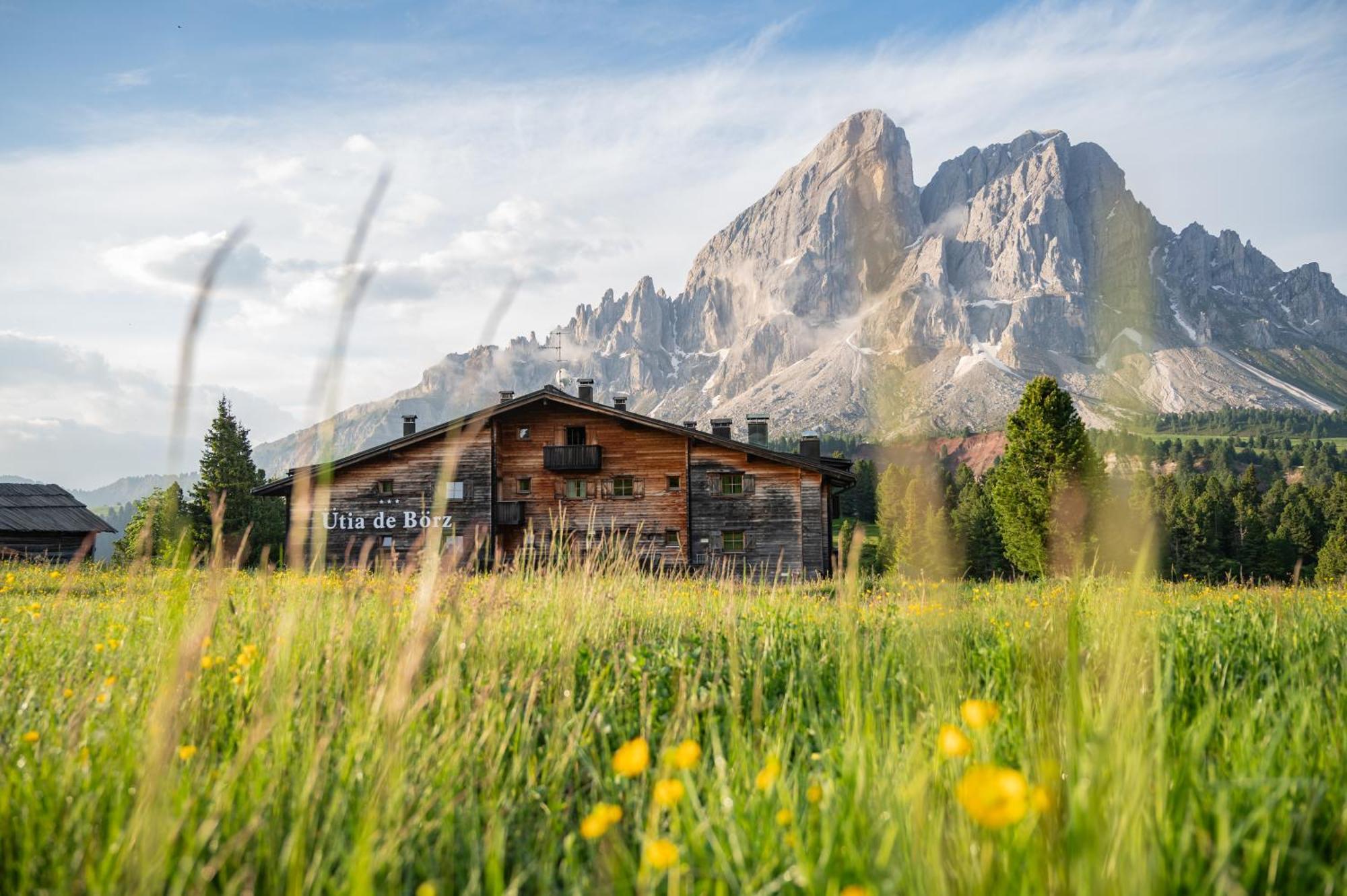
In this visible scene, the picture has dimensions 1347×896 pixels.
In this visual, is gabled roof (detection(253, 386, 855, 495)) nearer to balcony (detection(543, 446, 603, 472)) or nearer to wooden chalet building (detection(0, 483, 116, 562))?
balcony (detection(543, 446, 603, 472))

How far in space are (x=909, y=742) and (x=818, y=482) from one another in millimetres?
27865

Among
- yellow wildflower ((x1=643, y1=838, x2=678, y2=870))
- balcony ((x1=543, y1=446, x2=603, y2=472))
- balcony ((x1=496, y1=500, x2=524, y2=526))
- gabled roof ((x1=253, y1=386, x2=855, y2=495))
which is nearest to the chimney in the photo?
gabled roof ((x1=253, y1=386, x2=855, y2=495))

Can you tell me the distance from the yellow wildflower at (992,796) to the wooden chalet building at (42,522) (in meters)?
41.3

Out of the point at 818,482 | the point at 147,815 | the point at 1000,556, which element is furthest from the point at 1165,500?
the point at 147,815

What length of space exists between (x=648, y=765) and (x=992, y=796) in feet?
6.14

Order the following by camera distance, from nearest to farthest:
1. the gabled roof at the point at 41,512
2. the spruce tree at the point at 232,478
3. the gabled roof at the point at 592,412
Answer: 1. the gabled roof at the point at 592,412
2. the gabled roof at the point at 41,512
3. the spruce tree at the point at 232,478

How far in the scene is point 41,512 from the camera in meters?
36.7

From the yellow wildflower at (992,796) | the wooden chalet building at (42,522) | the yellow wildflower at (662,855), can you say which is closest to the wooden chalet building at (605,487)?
the wooden chalet building at (42,522)

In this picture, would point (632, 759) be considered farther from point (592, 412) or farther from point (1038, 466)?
point (1038, 466)

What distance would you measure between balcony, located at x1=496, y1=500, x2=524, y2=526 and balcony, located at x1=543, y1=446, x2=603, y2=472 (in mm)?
2016

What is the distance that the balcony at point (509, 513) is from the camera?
30.2 m

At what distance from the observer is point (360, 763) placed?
239cm

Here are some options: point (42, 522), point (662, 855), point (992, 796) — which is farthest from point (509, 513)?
point (992, 796)

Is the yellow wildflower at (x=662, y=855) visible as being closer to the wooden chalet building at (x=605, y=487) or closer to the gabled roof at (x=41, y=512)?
the wooden chalet building at (x=605, y=487)
